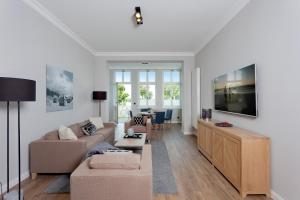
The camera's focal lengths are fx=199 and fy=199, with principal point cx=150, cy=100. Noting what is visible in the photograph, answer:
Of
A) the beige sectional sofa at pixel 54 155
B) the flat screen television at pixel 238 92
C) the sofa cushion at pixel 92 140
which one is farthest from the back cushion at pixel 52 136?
the flat screen television at pixel 238 92

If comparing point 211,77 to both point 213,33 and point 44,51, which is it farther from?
point 44,51

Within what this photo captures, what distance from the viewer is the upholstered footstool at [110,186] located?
1.98 m

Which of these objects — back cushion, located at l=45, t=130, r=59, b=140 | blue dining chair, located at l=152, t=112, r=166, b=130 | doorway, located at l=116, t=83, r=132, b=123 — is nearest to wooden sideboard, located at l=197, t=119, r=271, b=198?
back cushion, located at l=45, t=130, r=59, b=140

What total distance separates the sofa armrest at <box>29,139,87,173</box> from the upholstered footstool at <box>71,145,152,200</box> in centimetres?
169

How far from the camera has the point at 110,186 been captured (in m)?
1.99

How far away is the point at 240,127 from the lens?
12.0 ft

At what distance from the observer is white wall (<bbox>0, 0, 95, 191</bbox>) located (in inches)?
119

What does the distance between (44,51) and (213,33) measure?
4.03m

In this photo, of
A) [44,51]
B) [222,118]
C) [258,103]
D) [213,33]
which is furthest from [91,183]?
[213,33]

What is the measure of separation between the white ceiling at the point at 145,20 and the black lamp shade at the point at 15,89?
1.87m

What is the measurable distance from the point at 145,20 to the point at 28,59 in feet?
8.20

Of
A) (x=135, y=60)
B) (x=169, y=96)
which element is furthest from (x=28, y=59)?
(x=169, y=96)

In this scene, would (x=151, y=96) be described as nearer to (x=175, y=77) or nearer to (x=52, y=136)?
(x=175, y=77)

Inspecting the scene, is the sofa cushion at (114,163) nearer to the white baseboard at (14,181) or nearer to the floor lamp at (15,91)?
the floor lamp at (15,91)
